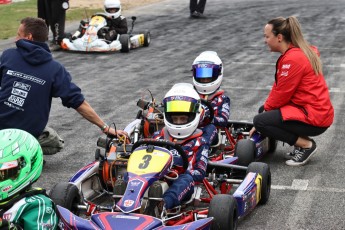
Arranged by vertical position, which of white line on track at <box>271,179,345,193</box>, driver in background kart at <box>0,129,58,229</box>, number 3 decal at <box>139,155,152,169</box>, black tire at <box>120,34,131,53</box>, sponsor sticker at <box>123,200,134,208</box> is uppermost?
driver in background kart at <box>0,129,58,229</box>

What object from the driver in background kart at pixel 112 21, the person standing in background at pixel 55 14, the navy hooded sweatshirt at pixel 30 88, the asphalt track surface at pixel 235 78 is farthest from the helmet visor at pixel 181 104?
the person standing in background at pixel 55 14

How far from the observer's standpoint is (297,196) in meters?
7.43

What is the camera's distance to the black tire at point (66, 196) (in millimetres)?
6332

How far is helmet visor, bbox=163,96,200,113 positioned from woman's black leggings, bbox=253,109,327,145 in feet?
5.01

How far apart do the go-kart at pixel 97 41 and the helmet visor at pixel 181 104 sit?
9761mm

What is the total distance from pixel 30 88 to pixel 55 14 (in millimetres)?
10371

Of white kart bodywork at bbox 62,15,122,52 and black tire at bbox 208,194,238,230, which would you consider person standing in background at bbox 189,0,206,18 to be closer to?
white kart bodywork at bbox 62,15,122,52

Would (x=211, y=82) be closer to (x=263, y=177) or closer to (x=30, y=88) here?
(x=263, y=177)

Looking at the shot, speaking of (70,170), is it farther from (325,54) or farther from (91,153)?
(325,54)

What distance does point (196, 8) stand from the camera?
75.9ft

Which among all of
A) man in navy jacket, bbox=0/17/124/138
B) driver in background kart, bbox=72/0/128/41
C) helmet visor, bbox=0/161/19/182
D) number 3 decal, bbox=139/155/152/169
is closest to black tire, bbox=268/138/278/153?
man in navy jacket, bbox=0/17/124/138

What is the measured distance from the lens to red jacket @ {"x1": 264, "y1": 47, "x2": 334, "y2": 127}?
8.27 metres

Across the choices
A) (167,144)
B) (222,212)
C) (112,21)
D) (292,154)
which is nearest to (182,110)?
(167,144)

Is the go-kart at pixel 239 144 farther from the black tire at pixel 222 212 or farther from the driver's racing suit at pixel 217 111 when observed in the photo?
the black tire at pixel 222 212
